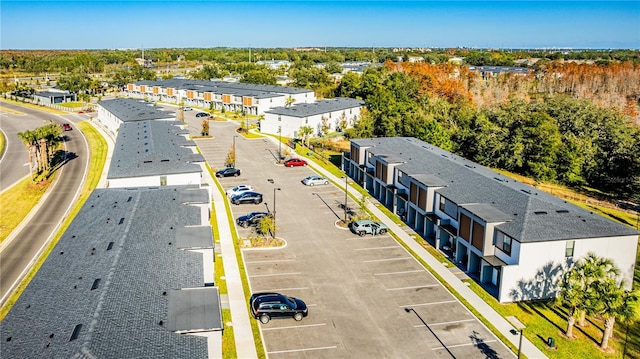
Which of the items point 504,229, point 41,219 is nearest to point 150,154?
point 41,219

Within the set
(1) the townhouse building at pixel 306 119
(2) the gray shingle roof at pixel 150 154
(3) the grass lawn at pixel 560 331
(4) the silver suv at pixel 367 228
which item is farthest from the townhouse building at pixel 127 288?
(1) the townhouse building at pixel 306 119

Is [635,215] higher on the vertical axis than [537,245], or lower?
lower

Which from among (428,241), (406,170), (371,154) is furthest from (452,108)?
(428,241)

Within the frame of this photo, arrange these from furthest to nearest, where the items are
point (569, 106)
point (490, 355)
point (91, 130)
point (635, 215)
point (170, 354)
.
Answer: point (91, 130), point (569, 106), point (635, 215), point (490, 355), point (170, 354)

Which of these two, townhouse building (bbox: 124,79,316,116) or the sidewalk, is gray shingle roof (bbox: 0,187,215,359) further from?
townhouse building (bbox: 124,79,316,116)

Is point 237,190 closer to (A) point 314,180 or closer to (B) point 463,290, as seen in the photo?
(A) point 314,180

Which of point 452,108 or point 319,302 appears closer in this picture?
point 319,302

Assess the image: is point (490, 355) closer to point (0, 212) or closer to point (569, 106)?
point (0, 212)
